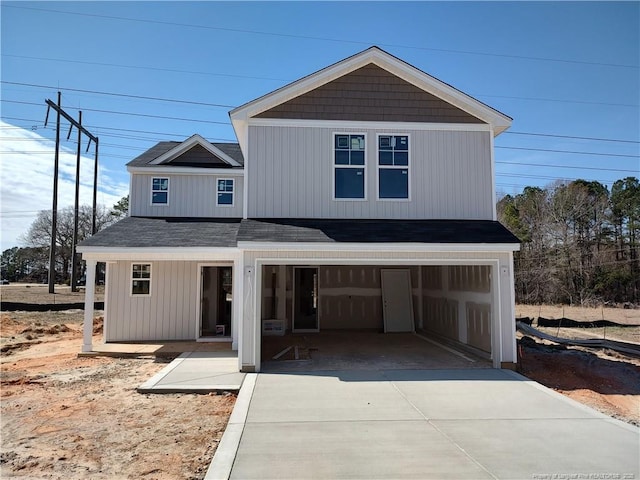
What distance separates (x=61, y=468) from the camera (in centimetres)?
415

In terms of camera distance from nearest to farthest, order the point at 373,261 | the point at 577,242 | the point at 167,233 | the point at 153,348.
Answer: the point at 373,261 → the point at 153,348 → the point at 167,233 → the point at 577,242

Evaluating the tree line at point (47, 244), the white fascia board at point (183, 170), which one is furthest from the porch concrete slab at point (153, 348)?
the tree line at point (47, 244)

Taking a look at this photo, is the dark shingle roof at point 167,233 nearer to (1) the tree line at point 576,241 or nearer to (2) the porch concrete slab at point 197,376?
(2) the porch concrete slab at point 197,376

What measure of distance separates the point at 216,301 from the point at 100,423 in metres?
7.20

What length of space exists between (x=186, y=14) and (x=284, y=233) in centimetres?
884

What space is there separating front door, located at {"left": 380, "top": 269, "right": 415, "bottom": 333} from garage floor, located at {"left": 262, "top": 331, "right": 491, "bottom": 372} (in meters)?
0.70

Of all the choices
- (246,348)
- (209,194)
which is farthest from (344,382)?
(209,194)

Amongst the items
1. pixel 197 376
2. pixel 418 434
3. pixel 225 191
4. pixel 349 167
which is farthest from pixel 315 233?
pixel 225 191

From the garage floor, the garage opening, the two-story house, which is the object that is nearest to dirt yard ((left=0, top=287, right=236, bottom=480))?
the two-story house

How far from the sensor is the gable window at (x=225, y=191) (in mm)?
13359

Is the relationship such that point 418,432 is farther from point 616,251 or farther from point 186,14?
point 616,251

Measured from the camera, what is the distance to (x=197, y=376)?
7664mm

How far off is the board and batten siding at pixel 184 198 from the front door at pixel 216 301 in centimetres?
189

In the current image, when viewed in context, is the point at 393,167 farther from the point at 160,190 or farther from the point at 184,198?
the point at 160,190
